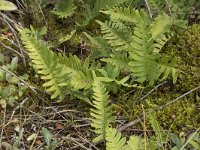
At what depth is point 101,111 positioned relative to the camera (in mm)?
2018

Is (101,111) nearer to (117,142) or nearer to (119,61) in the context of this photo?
(117,142)

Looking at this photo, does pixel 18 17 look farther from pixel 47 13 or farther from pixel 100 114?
pixel 100 114

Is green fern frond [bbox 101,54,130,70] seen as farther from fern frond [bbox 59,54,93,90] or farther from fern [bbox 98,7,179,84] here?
fern frond [bbox 59,54,93,90]

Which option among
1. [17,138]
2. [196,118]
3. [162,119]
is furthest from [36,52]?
[196,118]

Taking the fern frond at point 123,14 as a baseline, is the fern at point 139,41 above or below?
below

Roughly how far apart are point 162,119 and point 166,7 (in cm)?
75

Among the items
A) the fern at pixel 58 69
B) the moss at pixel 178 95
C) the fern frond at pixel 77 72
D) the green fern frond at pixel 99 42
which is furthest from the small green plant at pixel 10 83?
the moss at pixel 178 95

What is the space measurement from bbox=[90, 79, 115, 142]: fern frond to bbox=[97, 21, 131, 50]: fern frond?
0.39 meters

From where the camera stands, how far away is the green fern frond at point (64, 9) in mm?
2545

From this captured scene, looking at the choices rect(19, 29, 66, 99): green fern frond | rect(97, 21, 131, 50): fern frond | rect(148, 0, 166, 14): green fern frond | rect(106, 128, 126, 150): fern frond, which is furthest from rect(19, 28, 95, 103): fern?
rect(148, 0, 166, 14): green fern frond

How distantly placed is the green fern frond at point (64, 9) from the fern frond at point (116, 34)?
24 centimetres

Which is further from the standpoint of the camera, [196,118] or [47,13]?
[47,13]

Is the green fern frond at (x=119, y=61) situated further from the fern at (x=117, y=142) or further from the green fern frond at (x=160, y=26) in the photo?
the fern at (x=117, y=142)

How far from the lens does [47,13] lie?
2691 millimetres
